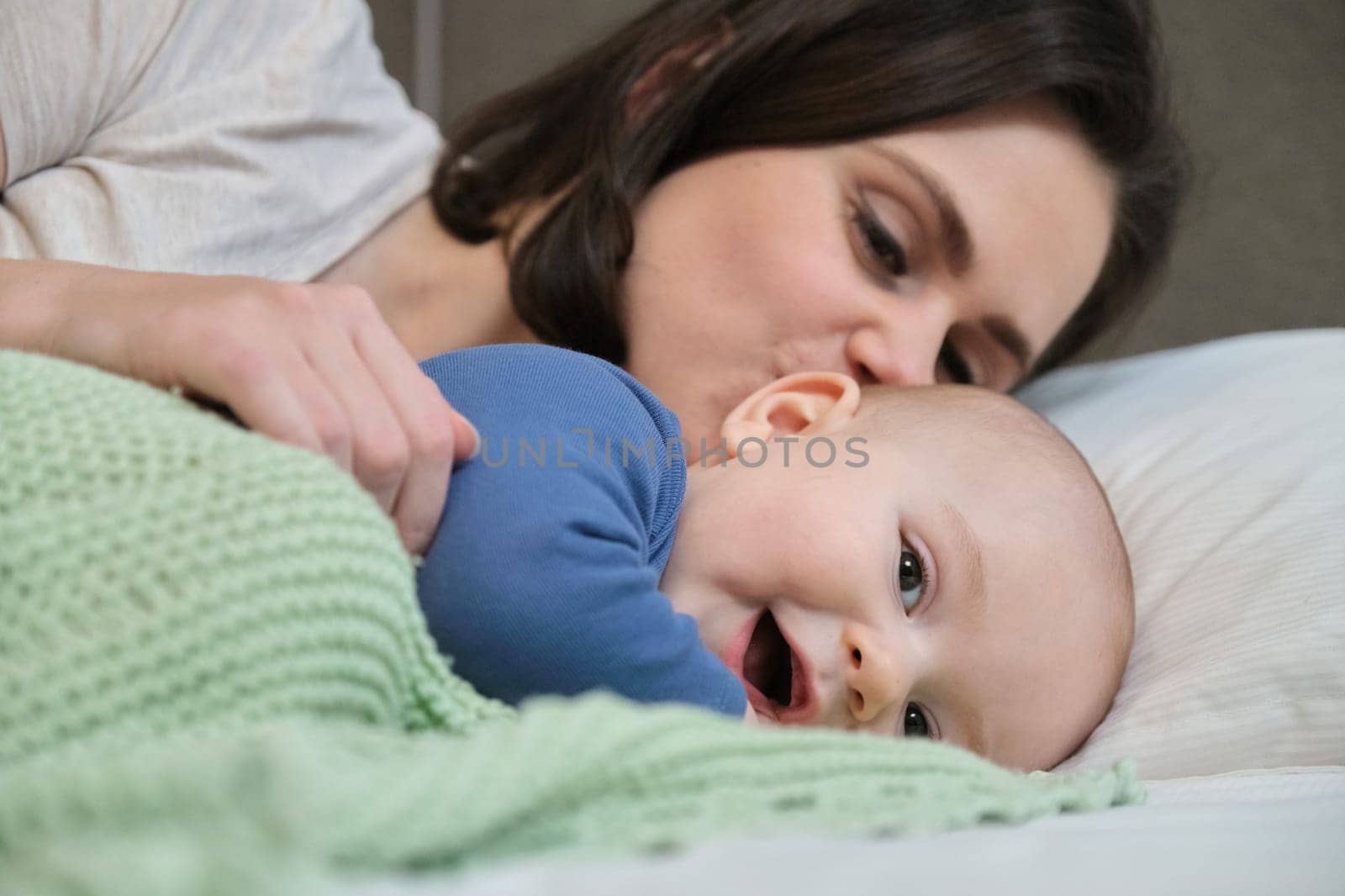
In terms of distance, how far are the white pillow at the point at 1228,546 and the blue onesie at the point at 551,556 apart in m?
0.39

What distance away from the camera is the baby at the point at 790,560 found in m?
0.52

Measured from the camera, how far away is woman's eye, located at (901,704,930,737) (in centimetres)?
71

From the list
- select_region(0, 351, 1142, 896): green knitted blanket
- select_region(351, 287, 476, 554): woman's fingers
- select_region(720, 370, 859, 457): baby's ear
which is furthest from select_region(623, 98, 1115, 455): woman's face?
select_region(0, 351, 1142, 896): green knitted blanket

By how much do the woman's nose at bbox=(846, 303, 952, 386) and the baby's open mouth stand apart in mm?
342

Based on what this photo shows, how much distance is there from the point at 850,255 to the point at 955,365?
24 centimetres

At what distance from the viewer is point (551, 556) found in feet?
1.70

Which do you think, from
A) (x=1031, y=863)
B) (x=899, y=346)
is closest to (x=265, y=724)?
(x=1031, y=863)

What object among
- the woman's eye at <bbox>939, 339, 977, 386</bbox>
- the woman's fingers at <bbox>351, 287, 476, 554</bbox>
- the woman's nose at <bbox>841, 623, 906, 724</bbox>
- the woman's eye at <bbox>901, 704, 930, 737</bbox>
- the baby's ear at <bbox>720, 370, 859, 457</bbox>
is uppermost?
the woman's fingers at <bbox>351, 287, 476, 554</bbox>

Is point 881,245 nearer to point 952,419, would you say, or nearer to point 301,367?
point 952,419

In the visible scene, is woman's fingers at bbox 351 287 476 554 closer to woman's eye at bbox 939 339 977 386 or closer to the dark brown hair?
the dark brown hair

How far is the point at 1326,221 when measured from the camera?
5.30 ft

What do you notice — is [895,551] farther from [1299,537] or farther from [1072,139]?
[1072,139]

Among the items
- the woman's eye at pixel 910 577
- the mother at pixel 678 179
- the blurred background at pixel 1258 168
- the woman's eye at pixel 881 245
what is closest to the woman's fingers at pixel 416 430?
the woman's eye at pixel 910 577

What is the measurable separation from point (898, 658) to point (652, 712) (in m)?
0.31
